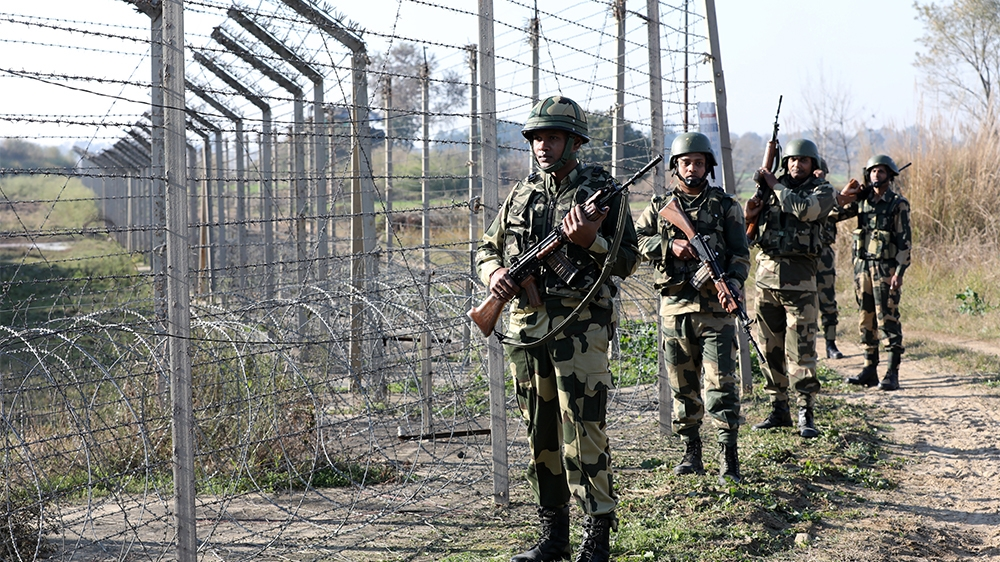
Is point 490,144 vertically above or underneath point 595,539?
above

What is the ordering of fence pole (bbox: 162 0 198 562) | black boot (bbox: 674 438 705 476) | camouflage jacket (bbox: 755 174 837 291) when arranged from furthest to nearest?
→ camouflage jacket (bbox: 755 174 837 291) → black boot (bbox: 674 438 705 476) → fence pole (bbox: 162 0 198 562)

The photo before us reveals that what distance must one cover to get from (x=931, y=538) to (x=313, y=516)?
3238 millimetres

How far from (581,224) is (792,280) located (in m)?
3.24

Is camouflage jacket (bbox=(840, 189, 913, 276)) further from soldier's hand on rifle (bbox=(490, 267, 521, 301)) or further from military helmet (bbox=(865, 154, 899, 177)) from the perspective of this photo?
soldier's hand on rifle (bbox=(490, 267, 521, 301))

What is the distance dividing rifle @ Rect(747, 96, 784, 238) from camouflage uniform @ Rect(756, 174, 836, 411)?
0.05 m

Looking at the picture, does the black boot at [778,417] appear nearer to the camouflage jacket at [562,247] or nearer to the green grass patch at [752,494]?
the green grass patch at [752,494]

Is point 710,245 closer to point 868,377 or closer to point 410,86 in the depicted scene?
point 868,377

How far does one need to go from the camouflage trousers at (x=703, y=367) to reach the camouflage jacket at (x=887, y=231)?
367 cm

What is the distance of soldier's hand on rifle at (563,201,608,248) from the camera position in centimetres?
380

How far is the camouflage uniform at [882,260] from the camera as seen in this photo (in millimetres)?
8281

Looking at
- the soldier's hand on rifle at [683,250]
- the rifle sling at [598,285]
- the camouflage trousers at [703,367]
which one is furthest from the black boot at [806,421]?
the rifle sling at [598,285]

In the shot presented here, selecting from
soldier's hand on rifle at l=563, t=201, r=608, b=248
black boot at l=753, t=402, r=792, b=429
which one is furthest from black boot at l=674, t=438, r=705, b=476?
soldier's hand on rifle at l=563, t=201, r=608, b=248

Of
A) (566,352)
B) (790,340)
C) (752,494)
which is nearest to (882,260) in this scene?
(790,340)

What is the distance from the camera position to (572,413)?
155 inches
